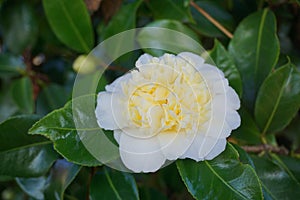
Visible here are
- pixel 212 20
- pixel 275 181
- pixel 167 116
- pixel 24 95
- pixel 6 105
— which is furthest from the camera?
pixel 6 105

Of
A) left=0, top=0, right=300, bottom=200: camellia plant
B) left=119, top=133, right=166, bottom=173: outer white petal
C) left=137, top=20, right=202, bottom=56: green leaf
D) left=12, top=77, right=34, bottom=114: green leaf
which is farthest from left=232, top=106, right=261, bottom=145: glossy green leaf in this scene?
left=12, top=77, right=34, bottom=114: green leaf

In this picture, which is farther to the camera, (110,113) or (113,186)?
(113,186)

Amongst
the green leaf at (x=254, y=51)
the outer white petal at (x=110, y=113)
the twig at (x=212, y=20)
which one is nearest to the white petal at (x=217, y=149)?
the outer white petal at (x=110, y=113)

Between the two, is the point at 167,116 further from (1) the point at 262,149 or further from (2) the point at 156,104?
(1) the point at 262,149

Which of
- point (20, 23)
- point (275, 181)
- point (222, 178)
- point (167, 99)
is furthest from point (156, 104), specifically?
point (20, 23)

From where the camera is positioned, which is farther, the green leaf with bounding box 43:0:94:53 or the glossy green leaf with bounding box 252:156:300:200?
the green leaf with bounding box 43:0:94:53

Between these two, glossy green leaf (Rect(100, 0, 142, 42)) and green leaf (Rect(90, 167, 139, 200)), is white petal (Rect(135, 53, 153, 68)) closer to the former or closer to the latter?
green leaf (Rect(90, 167, 139, 200))
